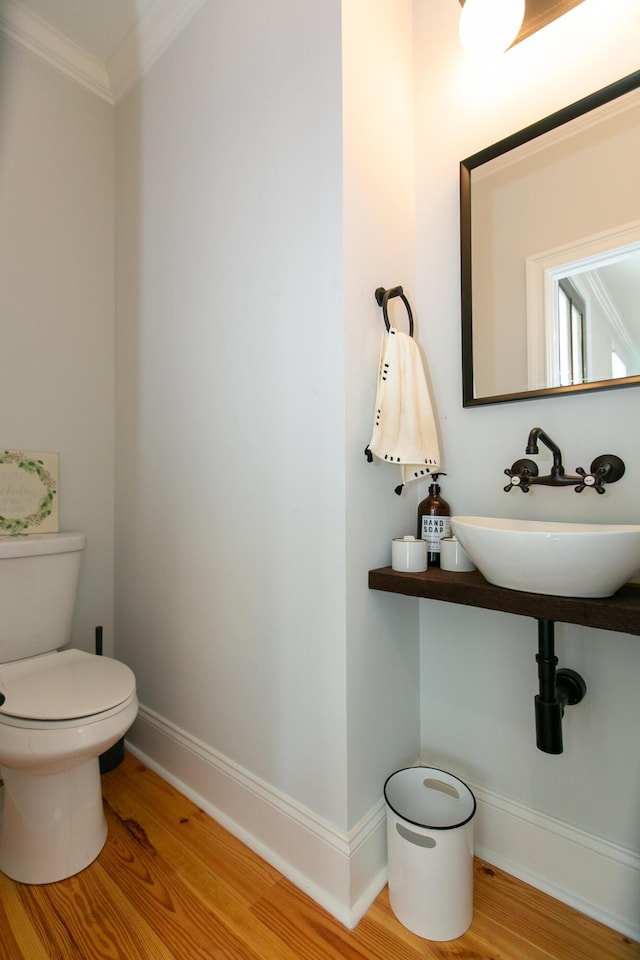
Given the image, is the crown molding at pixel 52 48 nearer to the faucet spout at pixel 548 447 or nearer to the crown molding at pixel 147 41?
the crown molding at pixel 147 41

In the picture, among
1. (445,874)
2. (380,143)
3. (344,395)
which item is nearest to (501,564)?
(344,395)

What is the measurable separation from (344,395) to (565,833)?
3.90 ft

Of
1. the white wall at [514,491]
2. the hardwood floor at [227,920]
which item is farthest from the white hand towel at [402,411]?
the hardwood floor at [227,920]

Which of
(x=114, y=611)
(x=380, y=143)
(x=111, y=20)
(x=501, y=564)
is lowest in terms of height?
(x=114, y=611)

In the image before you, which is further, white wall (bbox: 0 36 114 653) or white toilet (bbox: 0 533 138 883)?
white wall (bbox: 0 36 114 653)

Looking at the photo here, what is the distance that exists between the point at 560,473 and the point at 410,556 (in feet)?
1.32

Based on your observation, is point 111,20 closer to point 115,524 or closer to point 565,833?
point 115,524

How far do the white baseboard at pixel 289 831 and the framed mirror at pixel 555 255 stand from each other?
45.9 inches

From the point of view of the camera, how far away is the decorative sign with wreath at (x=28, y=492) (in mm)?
1558

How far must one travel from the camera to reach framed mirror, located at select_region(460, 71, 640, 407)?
1005mm

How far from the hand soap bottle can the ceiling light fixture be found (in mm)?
1112

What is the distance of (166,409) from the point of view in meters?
1.59

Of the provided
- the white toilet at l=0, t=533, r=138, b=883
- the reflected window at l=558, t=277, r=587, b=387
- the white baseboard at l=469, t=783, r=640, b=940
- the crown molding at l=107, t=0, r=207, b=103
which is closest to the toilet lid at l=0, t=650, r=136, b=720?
the white toilet at l=0, t=533, r=138, b=883

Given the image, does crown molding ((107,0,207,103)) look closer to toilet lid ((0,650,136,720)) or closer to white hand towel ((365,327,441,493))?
white hand towel ((365,327,441,493))
